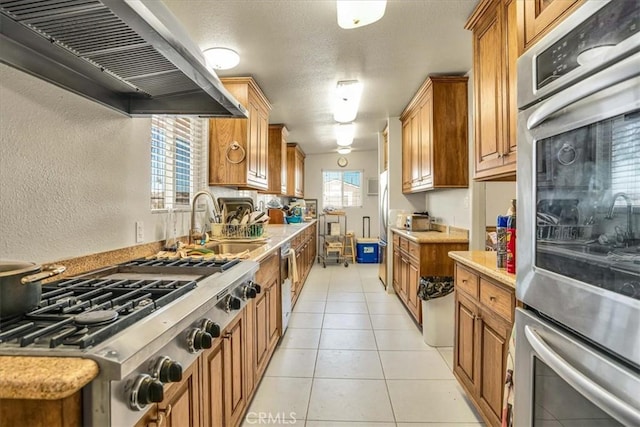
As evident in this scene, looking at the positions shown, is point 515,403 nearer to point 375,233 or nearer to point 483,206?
point 483,206

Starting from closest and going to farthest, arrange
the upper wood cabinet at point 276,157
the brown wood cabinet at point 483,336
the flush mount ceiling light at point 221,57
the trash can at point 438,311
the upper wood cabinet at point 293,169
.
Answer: the brown wood cabinet at point 483,336 < the flush mount ceiling light at point 221,57 < the trash can at point 438,311 < the upper wood cabinet at point 276,157 < the upper wood cabinet at point 293,169

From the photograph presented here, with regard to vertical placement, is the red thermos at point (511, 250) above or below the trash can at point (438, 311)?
above

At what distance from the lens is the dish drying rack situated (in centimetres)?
265

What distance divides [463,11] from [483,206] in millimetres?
1574

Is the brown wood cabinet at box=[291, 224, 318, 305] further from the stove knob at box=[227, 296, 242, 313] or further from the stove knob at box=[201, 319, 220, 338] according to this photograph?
the stove knob at box=[201, 319, 220, 338]

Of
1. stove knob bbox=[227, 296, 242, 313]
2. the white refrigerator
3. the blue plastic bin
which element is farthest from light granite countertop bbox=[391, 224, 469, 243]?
the blue plastic bin

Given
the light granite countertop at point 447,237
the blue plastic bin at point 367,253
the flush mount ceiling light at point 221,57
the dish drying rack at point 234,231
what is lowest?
the blue plastic bin at point 367,253

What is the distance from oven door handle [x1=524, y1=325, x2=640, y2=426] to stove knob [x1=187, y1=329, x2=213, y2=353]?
102 cm

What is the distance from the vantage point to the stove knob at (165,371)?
826 millimetres

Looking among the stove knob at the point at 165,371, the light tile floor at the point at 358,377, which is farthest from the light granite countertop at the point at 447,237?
the stove knob at the point at 165,371

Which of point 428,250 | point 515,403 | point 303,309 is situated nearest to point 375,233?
point 303,309

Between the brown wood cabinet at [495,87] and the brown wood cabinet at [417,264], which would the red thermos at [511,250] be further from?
the brown wood cabinet at [417,264]

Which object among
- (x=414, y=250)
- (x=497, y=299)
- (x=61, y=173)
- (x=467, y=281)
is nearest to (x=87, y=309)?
(x=61, y=173)

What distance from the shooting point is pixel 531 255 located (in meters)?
1.10
